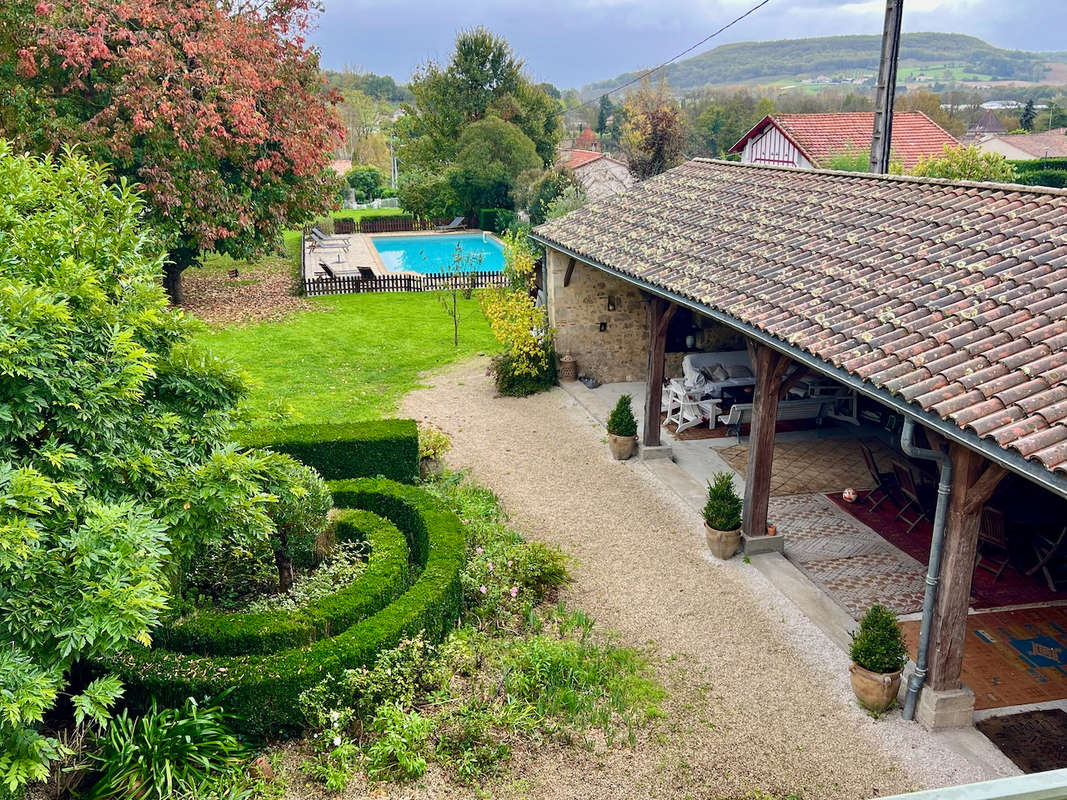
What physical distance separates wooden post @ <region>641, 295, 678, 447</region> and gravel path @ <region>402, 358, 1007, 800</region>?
1.98ft

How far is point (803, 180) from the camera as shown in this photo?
467 inches

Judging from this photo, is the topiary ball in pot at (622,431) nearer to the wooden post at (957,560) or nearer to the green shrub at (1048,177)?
the wooden post at (957,560)

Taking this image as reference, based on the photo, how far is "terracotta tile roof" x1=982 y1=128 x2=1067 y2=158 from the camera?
54.4 m

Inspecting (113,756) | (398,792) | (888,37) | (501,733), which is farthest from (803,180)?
(113,756)

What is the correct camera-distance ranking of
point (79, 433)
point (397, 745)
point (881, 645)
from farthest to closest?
point (881, 645) → point (397, 745) → point (79, 433)

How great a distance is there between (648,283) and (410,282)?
16990 millimetres

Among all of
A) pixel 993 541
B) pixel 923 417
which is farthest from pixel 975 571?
pixel 923 417

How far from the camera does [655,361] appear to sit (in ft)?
38.4

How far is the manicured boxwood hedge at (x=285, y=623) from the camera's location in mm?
6797

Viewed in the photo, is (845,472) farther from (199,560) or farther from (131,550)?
(131,550)

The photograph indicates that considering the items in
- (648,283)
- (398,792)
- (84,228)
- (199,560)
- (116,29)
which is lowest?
(398,792)

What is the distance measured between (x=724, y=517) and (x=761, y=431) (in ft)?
3.55

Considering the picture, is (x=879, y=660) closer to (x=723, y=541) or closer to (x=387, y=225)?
(x=723, y=541)

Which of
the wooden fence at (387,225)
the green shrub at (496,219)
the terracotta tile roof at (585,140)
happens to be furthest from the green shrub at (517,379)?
the terracotta tile roof at (585,140)
